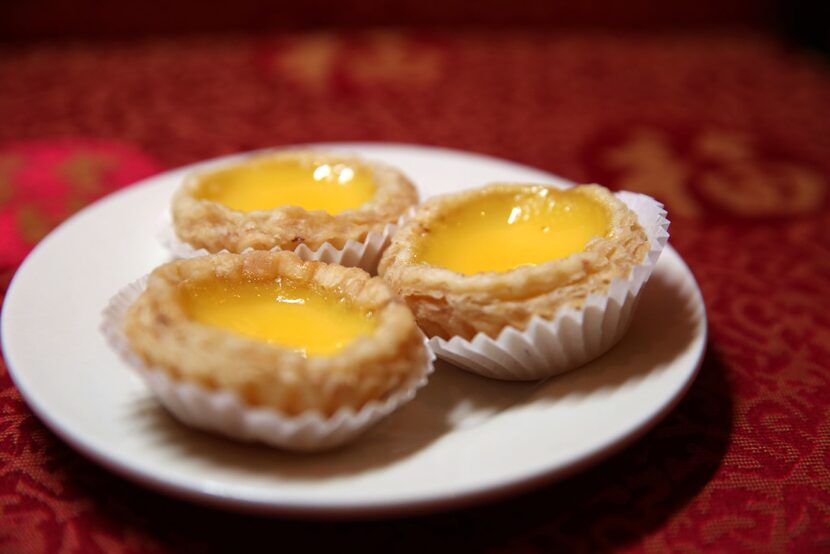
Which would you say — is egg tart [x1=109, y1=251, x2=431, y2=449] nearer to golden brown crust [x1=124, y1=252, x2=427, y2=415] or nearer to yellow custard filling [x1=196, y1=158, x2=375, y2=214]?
golden brown crust [x1=124, y1=252, x2=427, y2=415]

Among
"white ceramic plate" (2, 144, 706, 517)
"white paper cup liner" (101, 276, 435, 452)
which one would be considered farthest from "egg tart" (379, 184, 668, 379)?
"white paper cup liner" (101, 276, 435, 452)

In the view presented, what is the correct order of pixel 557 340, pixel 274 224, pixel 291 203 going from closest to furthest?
1. pixel 557 340
2. pixel 274 224
3. pixel 291 203

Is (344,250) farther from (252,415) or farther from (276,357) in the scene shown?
(252,415)

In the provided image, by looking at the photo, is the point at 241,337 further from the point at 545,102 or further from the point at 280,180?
the point at 545,102

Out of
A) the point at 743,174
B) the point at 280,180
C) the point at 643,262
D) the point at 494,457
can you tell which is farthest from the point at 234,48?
the point at 494,457

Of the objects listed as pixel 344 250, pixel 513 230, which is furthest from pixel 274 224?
pixel 513 230

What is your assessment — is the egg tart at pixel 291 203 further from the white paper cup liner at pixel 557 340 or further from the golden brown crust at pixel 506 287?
the white paper cup liner at pixel 557 340
